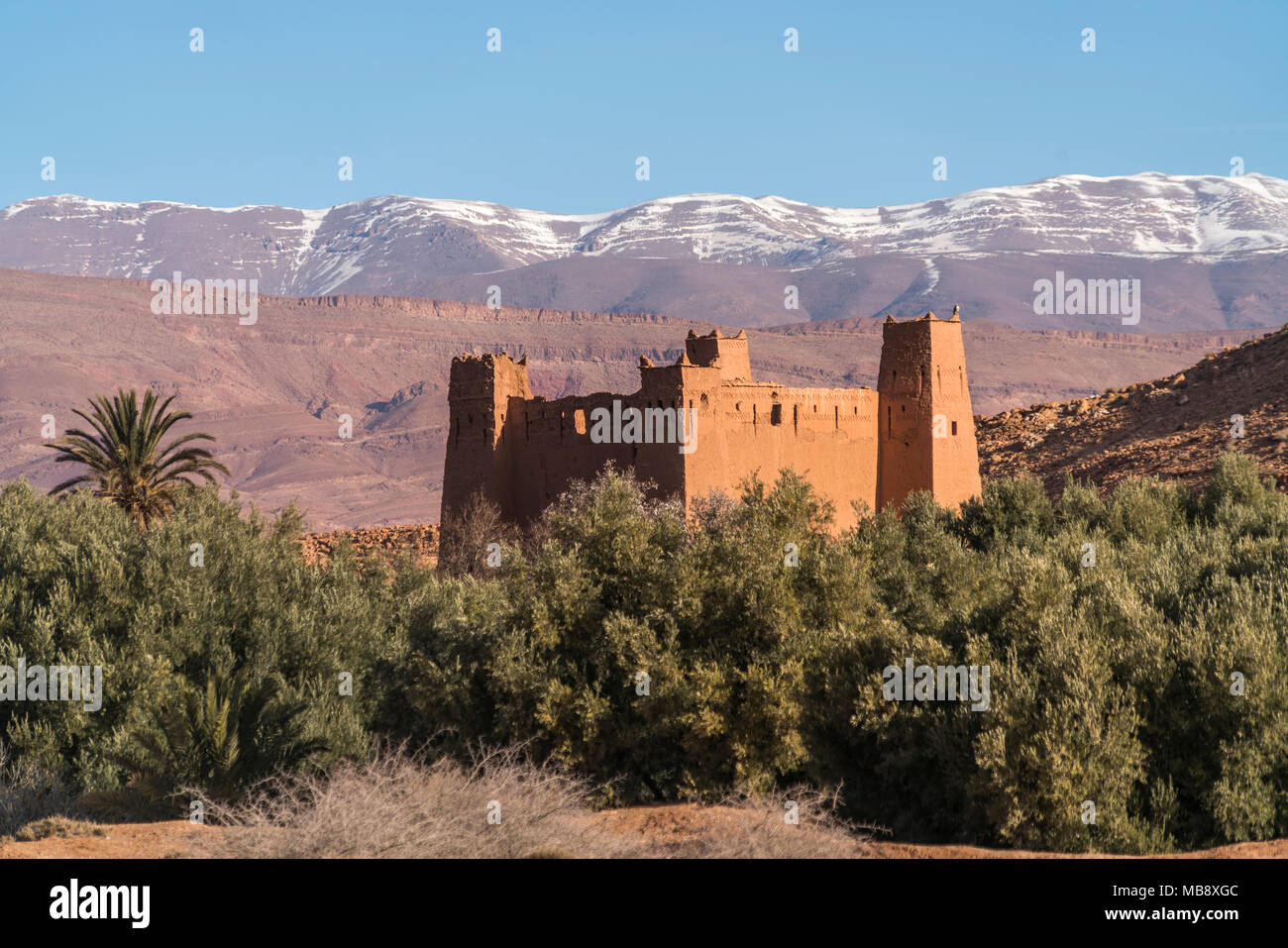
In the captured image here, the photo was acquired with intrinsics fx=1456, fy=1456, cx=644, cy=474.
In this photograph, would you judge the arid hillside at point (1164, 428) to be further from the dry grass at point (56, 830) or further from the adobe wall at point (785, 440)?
the dry grass at point (56, 830)

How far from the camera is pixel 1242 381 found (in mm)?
48031

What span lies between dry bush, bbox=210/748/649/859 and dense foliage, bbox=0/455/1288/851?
1.96 m

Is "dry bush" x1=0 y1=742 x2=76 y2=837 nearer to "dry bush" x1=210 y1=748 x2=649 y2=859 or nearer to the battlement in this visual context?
"dry bush" x1=210 y1=748 x2=649 y2=859

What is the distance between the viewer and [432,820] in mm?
14352

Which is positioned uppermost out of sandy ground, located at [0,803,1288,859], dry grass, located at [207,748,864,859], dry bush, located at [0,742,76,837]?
dry grass, located at [207,748,864,859]

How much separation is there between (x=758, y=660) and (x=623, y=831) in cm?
329

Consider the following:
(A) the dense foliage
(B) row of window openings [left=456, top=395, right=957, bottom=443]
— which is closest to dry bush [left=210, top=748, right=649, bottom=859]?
(A) the dense foliage

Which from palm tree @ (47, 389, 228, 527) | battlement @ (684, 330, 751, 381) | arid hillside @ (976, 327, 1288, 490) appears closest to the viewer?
palm tree @ (47, 389, 228, 527)

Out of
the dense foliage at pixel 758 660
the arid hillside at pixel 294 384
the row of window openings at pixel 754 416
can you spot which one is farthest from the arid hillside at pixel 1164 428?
the arid hillside at pixel 294 384

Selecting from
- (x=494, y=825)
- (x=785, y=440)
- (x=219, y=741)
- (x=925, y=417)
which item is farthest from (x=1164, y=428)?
(x=494, y=825)

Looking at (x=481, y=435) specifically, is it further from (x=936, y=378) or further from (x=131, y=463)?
(x=936, y=378)

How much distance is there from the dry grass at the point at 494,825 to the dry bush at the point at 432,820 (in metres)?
0.01

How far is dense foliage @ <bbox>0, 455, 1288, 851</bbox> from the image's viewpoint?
16094mm
